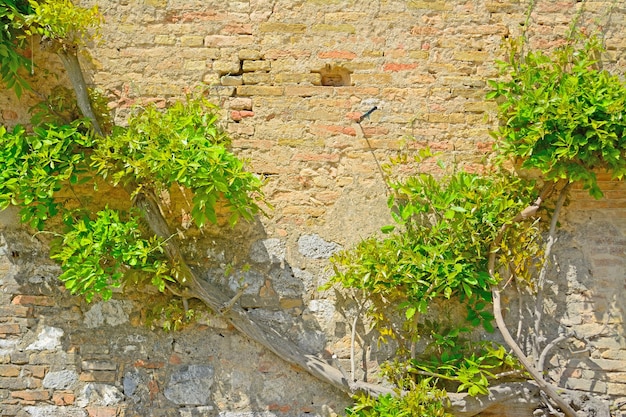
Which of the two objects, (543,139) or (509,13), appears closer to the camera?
(543,139)

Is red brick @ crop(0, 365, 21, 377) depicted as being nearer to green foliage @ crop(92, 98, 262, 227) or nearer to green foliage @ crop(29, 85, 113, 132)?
green foliage @ crop(92, 98, 262, 227)

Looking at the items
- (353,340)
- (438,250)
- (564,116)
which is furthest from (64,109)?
(564,116)

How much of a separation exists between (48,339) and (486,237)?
2.39 meters

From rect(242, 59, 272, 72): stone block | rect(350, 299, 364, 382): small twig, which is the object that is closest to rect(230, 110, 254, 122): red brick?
rect(242, 59, 272, 72): stone block

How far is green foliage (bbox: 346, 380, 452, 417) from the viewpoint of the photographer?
326 cm

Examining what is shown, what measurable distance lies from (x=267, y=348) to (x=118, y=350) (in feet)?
2.61

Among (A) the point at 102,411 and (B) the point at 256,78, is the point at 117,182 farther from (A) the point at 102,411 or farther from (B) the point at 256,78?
(A) the point at 102,411

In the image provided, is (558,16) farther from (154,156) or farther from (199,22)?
(154,156)

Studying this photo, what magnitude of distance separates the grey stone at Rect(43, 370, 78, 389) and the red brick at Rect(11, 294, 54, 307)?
0.37 m

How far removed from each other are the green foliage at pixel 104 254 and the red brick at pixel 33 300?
33cm

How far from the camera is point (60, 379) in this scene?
11.5 feet

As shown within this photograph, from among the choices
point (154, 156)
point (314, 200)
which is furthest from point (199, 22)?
point (314, 200)

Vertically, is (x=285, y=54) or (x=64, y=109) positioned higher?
(x=285, y=54)

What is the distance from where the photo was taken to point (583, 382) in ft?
11.6
